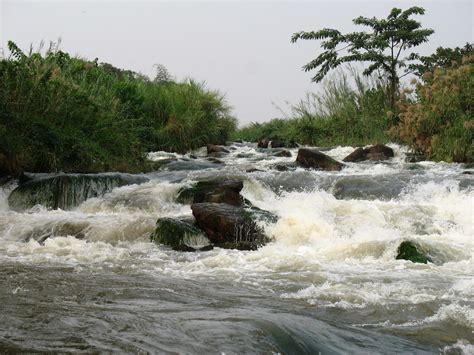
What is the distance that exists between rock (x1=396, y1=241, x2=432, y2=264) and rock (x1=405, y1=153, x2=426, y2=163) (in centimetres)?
831

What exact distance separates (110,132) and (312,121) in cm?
1092

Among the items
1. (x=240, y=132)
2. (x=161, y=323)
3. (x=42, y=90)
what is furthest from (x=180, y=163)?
(x=240, y=132)

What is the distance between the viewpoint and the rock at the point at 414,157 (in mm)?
13236

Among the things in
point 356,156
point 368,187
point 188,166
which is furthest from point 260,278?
point 356,156

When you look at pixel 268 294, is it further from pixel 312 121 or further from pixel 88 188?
pixel 312 121

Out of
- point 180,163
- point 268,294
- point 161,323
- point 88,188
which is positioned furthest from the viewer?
point 180,163

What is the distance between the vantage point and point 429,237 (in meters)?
6.09

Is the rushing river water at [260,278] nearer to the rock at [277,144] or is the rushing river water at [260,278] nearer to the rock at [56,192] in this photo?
the rock at [56,192]

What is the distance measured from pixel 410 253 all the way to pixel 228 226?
6.72 feet

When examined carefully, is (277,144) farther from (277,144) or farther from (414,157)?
(414,157)

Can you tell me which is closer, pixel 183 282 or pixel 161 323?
pixel 161 323

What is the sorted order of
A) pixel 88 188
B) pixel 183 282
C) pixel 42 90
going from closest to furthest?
pixel 183 282 < pixel 88 188 < pixel 42 90

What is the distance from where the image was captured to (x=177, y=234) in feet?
20.2

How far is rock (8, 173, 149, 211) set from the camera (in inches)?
337
